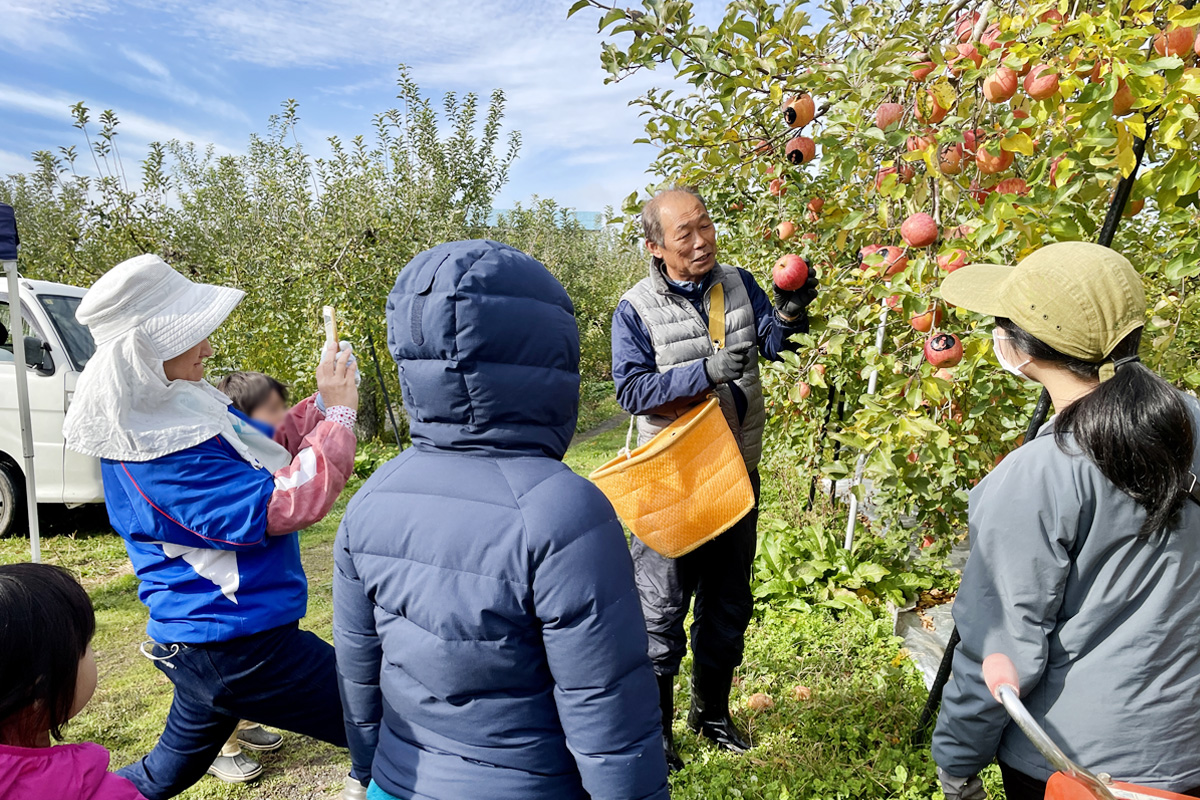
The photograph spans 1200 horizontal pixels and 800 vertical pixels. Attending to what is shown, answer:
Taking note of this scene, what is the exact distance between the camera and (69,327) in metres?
4.99

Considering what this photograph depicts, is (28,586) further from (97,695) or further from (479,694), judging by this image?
(97,695)

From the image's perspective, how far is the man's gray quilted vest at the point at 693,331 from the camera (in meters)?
2.23

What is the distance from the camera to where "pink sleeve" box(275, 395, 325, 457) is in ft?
7.01

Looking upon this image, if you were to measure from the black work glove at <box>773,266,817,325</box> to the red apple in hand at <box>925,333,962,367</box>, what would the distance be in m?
0.50

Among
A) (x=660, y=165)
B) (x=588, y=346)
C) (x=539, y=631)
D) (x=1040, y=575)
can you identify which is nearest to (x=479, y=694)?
(x=539, y=631)

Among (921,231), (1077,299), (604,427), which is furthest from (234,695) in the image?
(604,427)

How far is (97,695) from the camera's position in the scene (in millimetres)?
3088

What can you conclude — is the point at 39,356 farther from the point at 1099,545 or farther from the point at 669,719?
the point at 1099,545

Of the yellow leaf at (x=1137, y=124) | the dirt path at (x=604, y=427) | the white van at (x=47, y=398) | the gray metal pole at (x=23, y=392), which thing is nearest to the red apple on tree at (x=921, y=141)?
the yellow leaf at (x=1137, y=124)

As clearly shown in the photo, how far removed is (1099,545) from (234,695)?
181cm

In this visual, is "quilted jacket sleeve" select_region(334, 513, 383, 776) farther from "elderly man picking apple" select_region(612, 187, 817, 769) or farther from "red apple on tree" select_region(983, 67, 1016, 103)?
"red apple on tree" select_region(983, 67, 1016, 103)

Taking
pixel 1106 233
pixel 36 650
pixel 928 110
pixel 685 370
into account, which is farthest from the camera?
pixel 685 370

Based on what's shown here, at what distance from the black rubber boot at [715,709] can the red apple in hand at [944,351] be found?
1.19 m

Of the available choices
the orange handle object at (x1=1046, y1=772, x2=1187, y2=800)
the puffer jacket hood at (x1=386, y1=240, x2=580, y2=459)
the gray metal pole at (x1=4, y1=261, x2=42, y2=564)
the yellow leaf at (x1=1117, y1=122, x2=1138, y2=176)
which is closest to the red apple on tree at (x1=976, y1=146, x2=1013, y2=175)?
the yellow leaf at (x1=1117, y1=122, x2=1138, y2=176)
